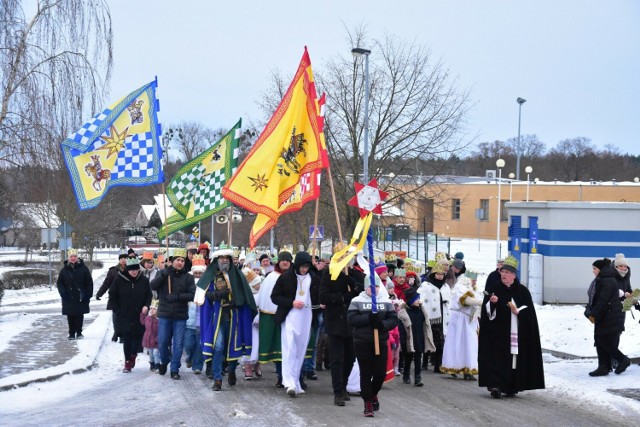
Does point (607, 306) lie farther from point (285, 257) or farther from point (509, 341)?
point (285, 257)

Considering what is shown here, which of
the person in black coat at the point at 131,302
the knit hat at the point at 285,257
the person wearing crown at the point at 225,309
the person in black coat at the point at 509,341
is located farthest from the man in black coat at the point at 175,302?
the person in black coat at the point at 509,341

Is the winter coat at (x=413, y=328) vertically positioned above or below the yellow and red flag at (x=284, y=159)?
below

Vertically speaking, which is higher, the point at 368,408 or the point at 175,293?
the point at 175,293

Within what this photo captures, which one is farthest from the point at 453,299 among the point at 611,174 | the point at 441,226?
the point at 611,174

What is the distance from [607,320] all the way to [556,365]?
189 centimetres

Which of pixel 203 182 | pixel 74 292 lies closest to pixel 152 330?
pixel 203 182

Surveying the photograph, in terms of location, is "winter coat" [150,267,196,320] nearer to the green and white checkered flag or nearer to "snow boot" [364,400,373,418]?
"snow boot" [364,400,373,418]

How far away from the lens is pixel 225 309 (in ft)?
40.2

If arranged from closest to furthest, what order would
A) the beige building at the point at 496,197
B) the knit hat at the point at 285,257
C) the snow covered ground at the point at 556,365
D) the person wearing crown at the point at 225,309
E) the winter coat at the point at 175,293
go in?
1. the snow covered ground at the point at 556,365
2. the person wearing crown at the point at 225,309
3. the knit hat at the point at 285,257
4. the winter coat at the point at 175,293
5. the beige building at the point at 496,197

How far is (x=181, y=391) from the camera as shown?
1170 cm

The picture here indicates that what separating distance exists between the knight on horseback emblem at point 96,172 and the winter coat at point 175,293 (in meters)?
2.52

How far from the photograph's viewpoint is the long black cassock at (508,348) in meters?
11.3

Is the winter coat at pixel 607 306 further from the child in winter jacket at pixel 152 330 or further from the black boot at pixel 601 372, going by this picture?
the child in winter jacket at pixel 152 330

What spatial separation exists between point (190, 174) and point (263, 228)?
364 cm
